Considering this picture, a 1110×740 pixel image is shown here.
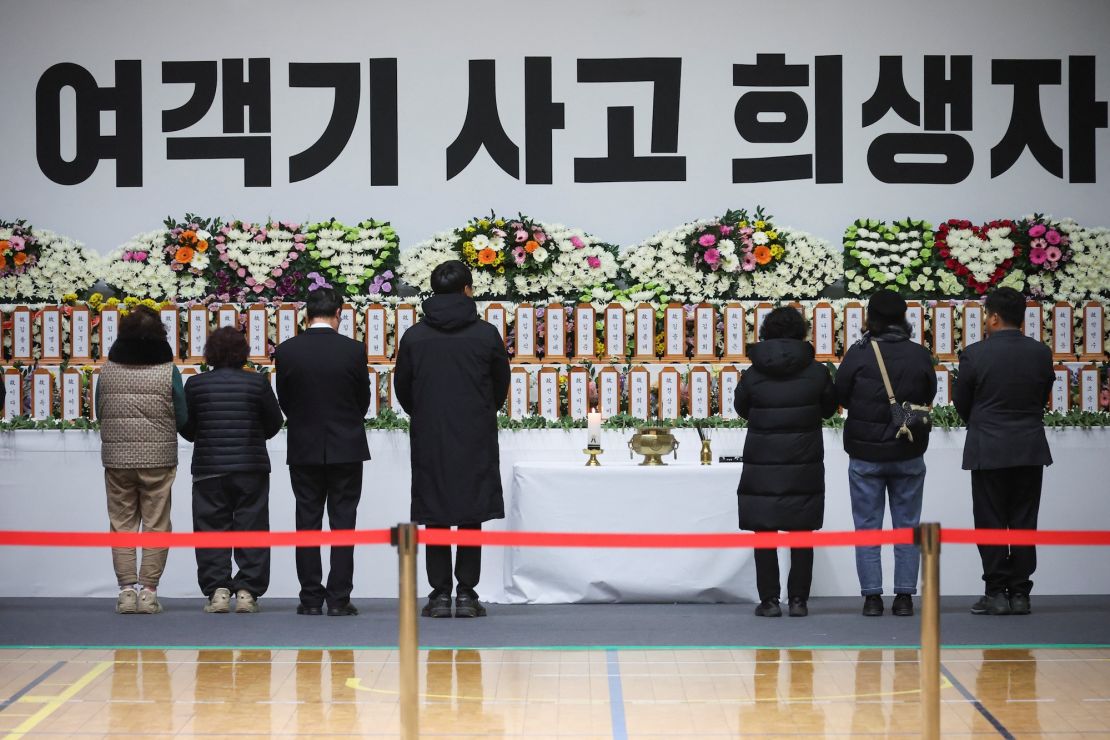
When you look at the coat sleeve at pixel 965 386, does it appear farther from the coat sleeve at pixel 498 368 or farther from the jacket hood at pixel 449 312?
the jacket hood at pixel 449 312

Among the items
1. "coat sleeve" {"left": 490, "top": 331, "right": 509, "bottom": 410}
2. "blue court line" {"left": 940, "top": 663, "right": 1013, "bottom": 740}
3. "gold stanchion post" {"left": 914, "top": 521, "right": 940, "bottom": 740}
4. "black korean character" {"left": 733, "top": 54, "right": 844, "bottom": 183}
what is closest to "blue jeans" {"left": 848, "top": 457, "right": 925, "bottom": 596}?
"blue court line" {"left": 940, "top": 663, "right": 1013, "bottom": 740}

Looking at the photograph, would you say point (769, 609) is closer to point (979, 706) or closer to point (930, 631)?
point (979, 706)

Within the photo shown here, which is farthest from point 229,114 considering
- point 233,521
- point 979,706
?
point 979,706

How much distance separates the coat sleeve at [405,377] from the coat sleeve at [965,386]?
2.48m

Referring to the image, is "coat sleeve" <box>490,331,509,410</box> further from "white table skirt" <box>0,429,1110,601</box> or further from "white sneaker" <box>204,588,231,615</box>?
"white sneaker" <box>204,588,231,615</box>

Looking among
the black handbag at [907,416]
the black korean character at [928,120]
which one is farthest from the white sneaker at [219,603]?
the black korean character at [928,120]

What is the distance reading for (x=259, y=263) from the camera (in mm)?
7832

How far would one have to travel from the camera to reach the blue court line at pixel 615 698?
14.0ft

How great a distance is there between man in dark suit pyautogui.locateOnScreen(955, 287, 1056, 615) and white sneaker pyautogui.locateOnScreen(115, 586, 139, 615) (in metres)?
3.89

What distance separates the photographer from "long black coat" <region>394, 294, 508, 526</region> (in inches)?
236

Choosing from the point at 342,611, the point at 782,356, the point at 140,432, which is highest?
the point at 782,356

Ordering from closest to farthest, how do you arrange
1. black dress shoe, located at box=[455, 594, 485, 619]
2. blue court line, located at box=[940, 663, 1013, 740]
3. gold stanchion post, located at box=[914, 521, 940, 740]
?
1. gold stanchion post, located at box=[914, 521, 940, 740]
2. blue court line, located at box=[940, 663, 1013, 740]
3. black dress shoe, located at box=[455, 594, 485, 619]

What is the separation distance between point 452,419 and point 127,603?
1.82 metres

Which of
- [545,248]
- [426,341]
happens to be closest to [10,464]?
[426,341]
